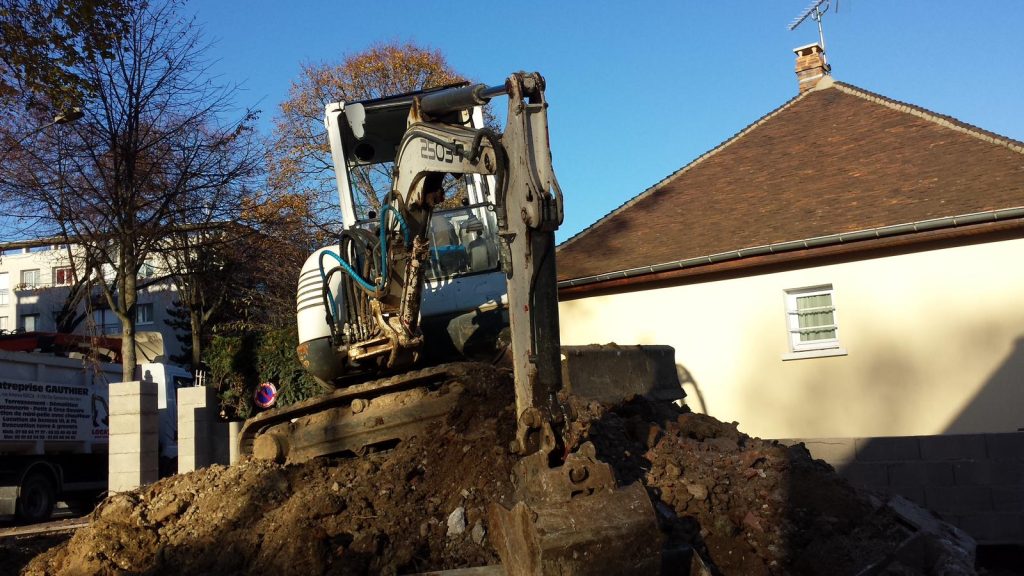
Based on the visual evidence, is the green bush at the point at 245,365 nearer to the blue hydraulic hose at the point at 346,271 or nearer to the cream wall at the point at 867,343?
the cream wall at the point at 867,343

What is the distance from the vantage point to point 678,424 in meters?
7.59

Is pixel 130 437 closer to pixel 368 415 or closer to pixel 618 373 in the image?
pixel 368 415

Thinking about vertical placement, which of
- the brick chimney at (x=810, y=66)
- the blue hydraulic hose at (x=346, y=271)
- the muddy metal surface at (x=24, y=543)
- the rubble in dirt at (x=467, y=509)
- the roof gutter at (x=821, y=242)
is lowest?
the muddy metal surface at (x=24, y=543)

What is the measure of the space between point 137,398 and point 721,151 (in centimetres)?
1070

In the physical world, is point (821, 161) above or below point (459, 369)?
above

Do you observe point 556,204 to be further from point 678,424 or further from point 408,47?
point 408,47

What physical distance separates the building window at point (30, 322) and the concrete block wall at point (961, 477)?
44353 mm

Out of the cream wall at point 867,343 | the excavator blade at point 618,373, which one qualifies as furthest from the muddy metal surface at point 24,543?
the cream wall at point 867,343

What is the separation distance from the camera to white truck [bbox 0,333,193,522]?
15.1 metres

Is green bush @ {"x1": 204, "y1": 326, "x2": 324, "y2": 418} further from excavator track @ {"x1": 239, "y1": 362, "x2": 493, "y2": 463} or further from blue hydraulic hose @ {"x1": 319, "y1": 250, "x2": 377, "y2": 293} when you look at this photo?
excavator track @ {"x1": 239, "y1": 362, "x2": 493, "y2": 463}

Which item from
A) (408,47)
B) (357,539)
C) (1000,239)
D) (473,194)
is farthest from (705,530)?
(408,47)

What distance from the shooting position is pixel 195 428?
12.8 m

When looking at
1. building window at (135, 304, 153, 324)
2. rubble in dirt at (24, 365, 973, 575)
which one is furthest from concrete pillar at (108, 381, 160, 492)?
building window at (135, 304, 153, 324)

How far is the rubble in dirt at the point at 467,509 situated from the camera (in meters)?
6.15
